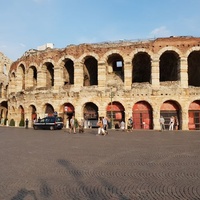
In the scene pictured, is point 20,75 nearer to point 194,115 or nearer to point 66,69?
point 66,69

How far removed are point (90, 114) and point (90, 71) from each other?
7.06 m

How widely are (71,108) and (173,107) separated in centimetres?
1214

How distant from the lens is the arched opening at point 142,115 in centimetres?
2700

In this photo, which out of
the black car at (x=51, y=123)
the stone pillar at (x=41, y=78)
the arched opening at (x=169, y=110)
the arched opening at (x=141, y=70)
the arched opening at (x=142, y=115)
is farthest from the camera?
the stone pillar at (x=41, y=78)

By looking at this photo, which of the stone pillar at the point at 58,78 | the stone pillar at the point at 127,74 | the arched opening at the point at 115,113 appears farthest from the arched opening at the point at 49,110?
the stone pillar at the point at 127,74

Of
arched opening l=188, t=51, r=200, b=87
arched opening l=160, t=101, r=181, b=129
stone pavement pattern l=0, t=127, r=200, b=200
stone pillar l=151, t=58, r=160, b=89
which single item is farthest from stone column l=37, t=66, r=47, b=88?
stone pavement pattern l=0, t=127, r=200, b=200

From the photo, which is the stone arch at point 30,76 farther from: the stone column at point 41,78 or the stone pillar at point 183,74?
the stone pillar at point 183,74

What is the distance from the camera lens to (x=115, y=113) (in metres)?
28.0

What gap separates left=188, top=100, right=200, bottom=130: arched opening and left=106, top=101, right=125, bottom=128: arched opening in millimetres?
7397

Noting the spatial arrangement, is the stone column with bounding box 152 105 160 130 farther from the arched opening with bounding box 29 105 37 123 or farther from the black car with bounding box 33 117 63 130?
the arched opening with bounding box 29 105 37 123

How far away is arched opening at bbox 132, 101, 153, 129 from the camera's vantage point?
27000 mm

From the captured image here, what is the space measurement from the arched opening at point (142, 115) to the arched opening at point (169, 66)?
16.9ft

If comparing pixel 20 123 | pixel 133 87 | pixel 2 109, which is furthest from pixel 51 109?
pixel 2 109

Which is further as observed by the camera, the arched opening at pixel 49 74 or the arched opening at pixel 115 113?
the arched opening at pixel 49 74
